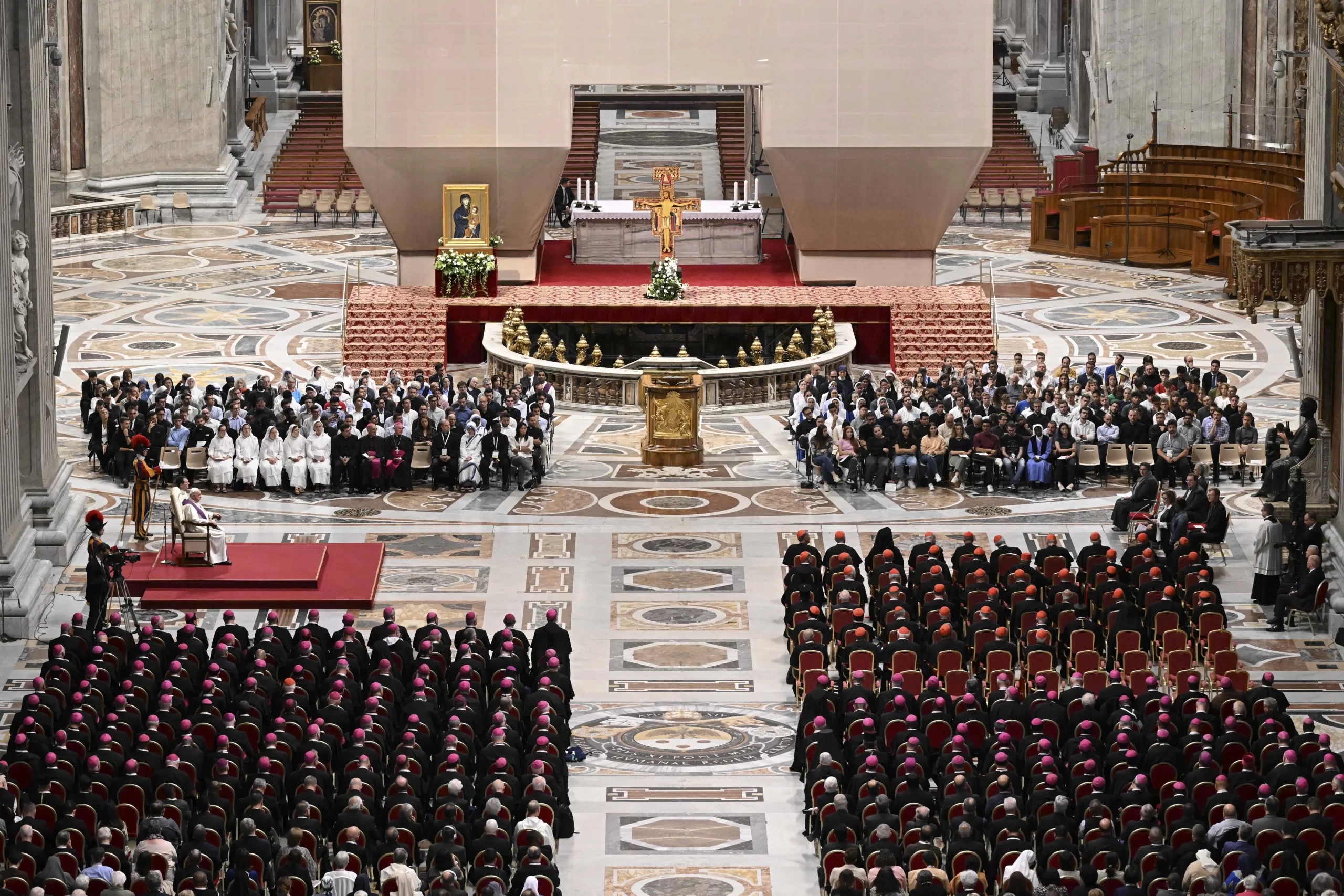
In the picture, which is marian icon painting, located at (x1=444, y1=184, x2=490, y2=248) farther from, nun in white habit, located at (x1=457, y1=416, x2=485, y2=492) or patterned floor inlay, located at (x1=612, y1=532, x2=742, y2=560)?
patterned floor inlay, located at (x1=612, y1=532, x2=742, y2=560)

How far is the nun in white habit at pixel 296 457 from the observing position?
98.0ft

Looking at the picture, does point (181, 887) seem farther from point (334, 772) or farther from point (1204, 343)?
point (1204, 343)

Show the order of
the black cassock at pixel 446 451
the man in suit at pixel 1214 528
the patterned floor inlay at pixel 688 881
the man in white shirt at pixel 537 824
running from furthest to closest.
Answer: the black cassock at pixel 446 451 → the man in suit at pixel 1214 528 → the patterned floor inlay at pixel 688 881 → the man in white shirt at pixel 537 824

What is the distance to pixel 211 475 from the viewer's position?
1180 inches

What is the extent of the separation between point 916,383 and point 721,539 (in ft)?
20.2

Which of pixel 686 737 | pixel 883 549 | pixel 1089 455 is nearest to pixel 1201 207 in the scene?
pixel 1089 455

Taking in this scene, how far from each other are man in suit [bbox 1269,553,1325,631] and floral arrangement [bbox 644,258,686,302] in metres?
16.9

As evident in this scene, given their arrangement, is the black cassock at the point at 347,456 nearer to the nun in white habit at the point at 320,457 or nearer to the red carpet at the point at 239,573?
the nun in white habit at the point at 320,457

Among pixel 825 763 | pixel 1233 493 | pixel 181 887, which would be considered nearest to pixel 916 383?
pixel 1233 493

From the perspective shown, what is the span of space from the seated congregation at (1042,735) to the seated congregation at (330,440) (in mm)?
6958

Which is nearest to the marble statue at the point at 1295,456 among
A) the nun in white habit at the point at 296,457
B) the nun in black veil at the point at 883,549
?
the nun in black veil at the point at 883,549

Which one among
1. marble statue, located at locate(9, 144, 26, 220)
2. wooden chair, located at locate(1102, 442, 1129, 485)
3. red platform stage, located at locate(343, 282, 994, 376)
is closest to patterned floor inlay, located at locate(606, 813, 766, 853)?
marble statue, located at locate(9, 144, 26, 220)

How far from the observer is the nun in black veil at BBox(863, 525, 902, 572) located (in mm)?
24281

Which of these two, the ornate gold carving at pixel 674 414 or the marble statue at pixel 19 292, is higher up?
the marble statue at pixel 19 292
